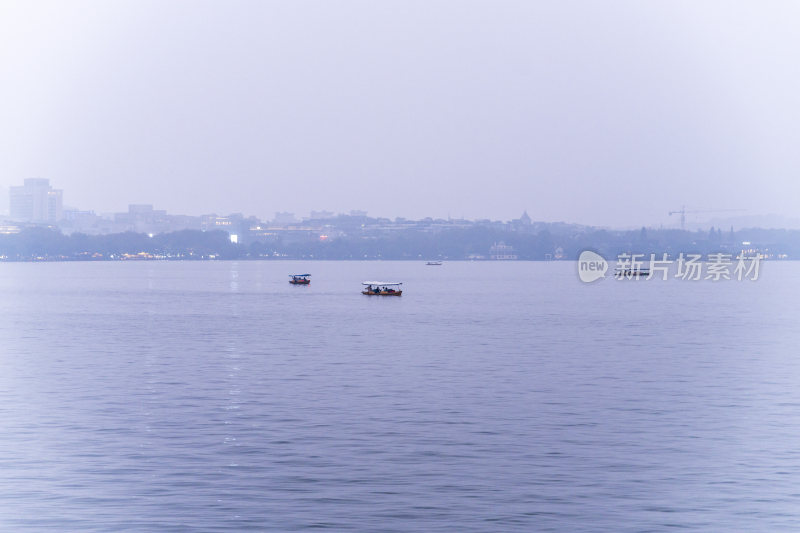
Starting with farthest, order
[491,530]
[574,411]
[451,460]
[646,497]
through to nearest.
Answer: [574,411] < [451,460] < [646,497] < [491,530]

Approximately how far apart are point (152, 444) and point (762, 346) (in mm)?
53852

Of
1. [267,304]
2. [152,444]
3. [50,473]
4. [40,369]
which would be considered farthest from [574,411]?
[267,304]

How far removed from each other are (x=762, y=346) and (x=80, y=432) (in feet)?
178

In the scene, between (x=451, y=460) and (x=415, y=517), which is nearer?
(x=415, y=517)

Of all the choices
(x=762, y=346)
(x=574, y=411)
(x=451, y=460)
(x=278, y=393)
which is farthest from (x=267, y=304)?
(x=451, y=460)

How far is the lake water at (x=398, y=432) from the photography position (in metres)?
26.3

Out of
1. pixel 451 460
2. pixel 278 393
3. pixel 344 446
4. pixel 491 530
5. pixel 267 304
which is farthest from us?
pixel 267 304

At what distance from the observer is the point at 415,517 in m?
25.5

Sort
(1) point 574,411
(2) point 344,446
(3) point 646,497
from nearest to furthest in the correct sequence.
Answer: (3) point 646,497 < (2) point 344,446 < (1) point 574,411

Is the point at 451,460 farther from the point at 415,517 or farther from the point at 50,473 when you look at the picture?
the point at 50,473

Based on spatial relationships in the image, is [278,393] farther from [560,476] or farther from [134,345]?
[134,345]

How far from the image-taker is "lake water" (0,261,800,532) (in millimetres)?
26312

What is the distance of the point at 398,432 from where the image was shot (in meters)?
37.1

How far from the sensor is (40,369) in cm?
5866
